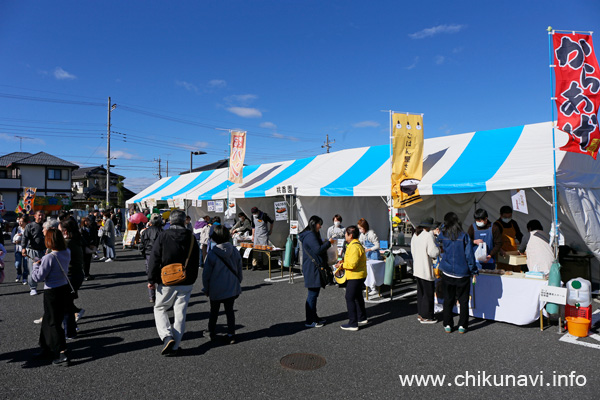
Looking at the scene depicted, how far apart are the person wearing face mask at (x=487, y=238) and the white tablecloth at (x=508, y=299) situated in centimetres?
48

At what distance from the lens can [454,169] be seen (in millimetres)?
6930

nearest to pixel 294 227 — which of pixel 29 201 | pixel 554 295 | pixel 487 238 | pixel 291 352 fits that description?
pixel 487 238

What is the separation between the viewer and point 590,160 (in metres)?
6.40

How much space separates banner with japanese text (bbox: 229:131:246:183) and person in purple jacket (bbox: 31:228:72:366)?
715cm

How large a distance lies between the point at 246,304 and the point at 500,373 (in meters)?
3.85

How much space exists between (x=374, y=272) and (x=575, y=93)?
148 inches

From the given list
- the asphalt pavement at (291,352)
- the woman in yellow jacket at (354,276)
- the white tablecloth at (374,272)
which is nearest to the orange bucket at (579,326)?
the asphalt pavement at (291,352)

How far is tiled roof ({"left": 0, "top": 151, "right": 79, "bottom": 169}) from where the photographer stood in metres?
33.4

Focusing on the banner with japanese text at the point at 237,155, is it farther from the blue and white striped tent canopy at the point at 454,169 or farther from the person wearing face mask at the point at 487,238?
the person wearing face mask at the point at 487,238

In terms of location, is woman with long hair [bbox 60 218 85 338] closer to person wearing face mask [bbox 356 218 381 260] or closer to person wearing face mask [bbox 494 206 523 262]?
person wearing face mask [bbox 356 218 381 260]

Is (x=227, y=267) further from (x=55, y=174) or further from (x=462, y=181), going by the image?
(x=55, y=174)

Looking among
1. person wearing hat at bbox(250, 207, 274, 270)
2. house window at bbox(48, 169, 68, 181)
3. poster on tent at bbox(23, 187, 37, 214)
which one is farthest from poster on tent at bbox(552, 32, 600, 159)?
house window at bbox(48, 169, 68, 181)

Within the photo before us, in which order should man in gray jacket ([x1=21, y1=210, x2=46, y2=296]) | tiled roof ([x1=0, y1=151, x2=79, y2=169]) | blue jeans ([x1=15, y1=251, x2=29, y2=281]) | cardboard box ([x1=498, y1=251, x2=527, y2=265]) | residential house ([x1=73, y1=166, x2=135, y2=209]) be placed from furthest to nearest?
residential house ([x1=73, y1=166, x2=135, y2=209]) < tiled roof ([x1=0, y1=151, x2=79, y2=169]) < blue jeans ([x1=15, y1=251, x2=29, y2=281]) < man in gray jacket ([x1=21, y1=210, x2=46, y2=296]) < cardboard box ([x1=498, y1=251, x2=527, y2=265])

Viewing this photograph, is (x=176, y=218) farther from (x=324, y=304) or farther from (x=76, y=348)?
(x=324, y=304)
